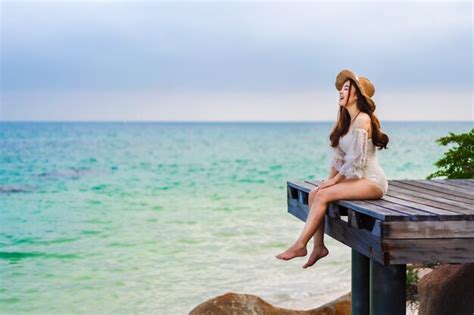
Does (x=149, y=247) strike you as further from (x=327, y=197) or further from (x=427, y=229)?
(x=427, y=229)

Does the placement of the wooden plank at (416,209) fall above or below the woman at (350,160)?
below

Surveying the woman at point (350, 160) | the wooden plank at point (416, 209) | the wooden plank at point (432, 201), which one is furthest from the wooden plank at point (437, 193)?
the woman at point (350, 160)

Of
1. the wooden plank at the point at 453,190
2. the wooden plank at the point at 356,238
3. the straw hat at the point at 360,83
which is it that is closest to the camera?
the wooden plank at the point at 356,238

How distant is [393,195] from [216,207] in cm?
2031

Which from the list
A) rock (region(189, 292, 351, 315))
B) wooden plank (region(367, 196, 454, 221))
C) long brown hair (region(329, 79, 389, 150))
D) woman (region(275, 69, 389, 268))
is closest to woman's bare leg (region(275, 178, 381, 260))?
woman (region(275, 69, 389, 268))

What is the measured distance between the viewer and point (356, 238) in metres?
5.60

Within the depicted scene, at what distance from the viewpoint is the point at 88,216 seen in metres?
24.8

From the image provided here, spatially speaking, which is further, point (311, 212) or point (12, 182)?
point (12, 182)

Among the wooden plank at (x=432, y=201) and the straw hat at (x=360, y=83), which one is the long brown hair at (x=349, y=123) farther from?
the wooden plank at (x=432, y=201)

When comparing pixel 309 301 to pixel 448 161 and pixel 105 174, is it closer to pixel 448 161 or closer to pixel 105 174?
pixel 448 161

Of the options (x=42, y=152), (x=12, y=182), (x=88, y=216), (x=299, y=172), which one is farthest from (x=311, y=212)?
(x=42, y=152)

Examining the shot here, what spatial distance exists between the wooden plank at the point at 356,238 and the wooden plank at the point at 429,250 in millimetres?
85

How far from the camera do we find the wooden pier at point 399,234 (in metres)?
4.91

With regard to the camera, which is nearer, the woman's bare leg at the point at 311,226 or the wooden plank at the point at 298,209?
the woman's bare leg at the point at 311,226
